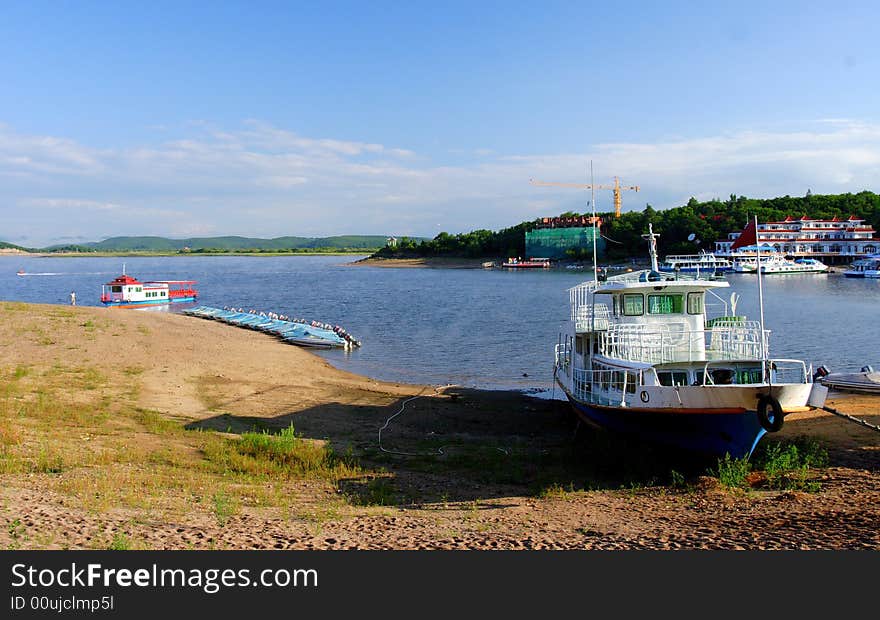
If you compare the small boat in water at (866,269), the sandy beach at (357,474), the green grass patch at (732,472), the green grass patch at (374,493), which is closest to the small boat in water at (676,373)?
the green grass patch at (732,472)

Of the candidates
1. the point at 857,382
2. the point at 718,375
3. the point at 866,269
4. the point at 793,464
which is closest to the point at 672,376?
the point at 718,375

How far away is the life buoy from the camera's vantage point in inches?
645

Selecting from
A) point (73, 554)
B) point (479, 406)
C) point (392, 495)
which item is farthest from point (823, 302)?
point (73, 554)

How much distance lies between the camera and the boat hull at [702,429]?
1722 cm

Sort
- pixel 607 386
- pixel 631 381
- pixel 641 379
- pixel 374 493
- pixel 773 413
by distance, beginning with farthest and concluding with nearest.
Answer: pixel 607 386 → pixel 631 381 → pixel 641 379 → pixel 773 413 → pixel 374 493

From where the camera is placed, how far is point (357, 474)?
17.1 meters

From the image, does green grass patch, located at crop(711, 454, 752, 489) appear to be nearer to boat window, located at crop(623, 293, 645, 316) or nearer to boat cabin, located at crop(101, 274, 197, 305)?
boat window, located at crop(623, 293, 645, 316)

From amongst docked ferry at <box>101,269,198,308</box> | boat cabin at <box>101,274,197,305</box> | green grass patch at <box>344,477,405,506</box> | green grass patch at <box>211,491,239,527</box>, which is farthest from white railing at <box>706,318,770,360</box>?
boat cabin at <box>101,274,197,305</box>

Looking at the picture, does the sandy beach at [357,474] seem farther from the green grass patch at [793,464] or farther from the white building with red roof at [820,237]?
the white building with red roof at [820,237]

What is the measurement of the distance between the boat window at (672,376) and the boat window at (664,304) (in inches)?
117

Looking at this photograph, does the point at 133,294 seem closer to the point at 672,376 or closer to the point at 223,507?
the point at 223,507

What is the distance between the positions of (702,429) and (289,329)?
131ft

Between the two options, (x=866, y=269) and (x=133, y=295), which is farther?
(x=866, y=269)

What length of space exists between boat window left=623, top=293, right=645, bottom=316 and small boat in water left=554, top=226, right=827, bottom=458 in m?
0.03
